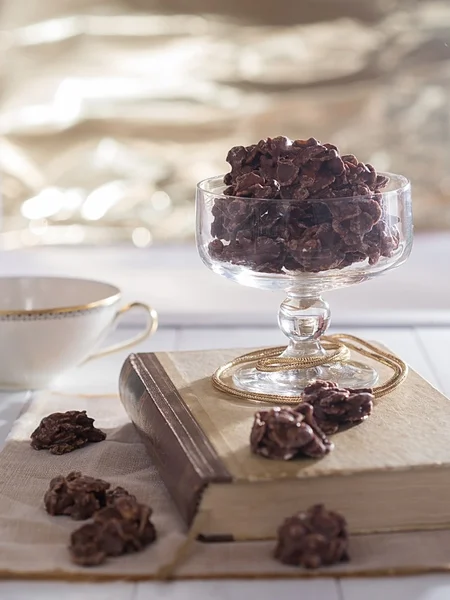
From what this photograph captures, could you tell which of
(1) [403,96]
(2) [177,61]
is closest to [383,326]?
(1) [403,96]

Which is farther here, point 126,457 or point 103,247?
point 103,247

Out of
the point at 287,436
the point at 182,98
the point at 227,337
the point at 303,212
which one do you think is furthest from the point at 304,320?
the point at 182,98

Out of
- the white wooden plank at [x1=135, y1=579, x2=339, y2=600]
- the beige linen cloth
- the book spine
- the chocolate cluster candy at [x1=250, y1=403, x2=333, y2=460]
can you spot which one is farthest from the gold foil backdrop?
the white wooden plank at [x1=135, y1=579, x2=339, y2=600]

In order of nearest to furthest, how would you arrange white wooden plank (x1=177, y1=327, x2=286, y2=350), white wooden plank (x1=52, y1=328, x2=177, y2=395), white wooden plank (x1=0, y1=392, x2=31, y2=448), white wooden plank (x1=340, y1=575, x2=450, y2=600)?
white wooden plank (x1=340, y1=575, x2=450, y2=600), white wooden plank (x1=0, y1=392, x2=31, y2=448), white wooden plank (x1=52, y1=328, x2=177, y2=395), white wooden plank (x1=177, y1=327, x2=286, y2=350)

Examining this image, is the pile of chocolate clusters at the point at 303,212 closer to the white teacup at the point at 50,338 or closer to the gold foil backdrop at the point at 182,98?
the white teacup at the point at 50,338

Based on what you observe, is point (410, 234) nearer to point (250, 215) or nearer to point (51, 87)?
point (250, 215)

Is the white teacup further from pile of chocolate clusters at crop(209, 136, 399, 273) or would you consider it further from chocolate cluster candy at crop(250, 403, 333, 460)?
chocolate cluster candy at crop(250, 403, 333, 460)

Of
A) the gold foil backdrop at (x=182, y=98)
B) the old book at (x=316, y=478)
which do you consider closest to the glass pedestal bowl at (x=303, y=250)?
the old book at (x=316, y=478)
